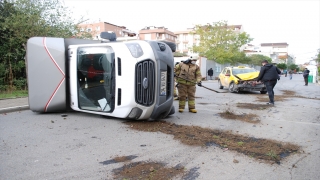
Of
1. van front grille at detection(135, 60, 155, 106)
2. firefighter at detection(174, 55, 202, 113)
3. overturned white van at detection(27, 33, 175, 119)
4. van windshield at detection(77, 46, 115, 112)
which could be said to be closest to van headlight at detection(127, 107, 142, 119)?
overturned white van at detection(27, 33, 175, 119)

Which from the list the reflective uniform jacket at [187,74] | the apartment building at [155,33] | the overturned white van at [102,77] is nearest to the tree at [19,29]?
the overturned white van at [102,77]

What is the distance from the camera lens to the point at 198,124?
636cm

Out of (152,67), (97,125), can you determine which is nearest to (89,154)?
(97,125)

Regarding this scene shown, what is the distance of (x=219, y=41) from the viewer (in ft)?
146

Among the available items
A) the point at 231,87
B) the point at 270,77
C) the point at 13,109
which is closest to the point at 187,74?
the point at 270,77

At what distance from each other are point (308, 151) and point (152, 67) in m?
3.39

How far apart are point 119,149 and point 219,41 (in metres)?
42.5

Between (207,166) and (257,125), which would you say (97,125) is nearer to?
(207,166)

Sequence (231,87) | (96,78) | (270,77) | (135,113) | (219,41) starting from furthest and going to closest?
(219,41) → (231,87) → (270,77) → (96,78) → (135,113)

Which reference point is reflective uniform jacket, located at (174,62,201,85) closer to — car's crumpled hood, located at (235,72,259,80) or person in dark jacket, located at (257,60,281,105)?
person in dark jacket, located at (257,60,281,105)

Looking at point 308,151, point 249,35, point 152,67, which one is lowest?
point 308,151

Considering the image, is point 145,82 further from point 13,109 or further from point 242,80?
point 242,80

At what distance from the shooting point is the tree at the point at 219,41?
43625 millimetres

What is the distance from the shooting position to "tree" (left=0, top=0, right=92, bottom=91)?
43.2 feet
